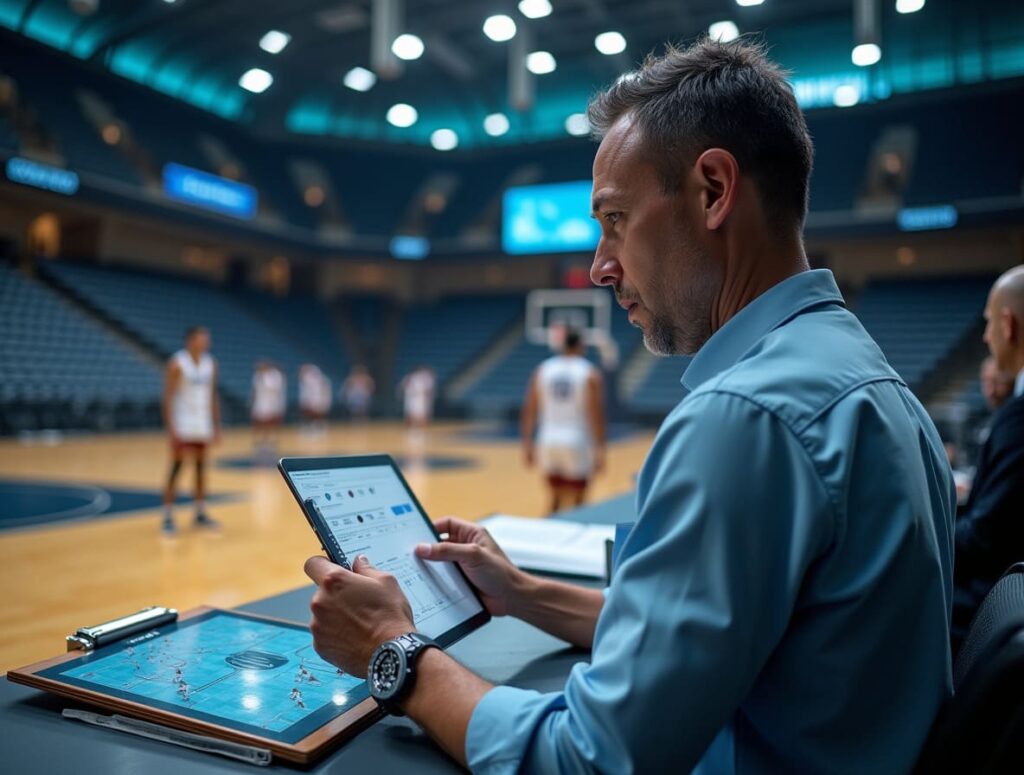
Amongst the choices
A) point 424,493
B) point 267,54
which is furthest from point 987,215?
point 267,54

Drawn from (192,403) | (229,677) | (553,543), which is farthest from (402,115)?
(229,677)

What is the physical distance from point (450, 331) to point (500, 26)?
1138 cm

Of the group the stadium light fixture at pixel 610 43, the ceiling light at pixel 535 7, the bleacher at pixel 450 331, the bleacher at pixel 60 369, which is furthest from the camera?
the bleacher at pixel 450 331

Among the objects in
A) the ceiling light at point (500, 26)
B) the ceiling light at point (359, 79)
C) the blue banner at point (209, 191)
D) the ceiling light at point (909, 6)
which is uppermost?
the ceiling light at point (359, 79)

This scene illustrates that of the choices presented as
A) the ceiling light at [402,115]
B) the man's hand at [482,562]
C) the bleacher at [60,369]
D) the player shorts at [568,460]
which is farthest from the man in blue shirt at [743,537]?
the ceiling light at [402,115]

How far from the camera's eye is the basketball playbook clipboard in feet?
2.76

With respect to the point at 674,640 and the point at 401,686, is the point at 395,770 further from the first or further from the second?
the point at 674,640

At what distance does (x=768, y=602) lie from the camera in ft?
2.11

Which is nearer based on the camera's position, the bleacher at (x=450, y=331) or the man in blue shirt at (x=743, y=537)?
the man in blue shirt at (x=743, y=537)

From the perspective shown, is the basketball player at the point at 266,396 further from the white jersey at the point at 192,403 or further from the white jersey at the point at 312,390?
the white jersey at the point at 192,403

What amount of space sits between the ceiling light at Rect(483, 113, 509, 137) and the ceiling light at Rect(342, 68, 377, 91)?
2957mm

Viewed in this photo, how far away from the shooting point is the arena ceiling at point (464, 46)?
33.6ft

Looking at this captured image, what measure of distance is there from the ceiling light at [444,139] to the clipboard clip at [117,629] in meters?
20.4

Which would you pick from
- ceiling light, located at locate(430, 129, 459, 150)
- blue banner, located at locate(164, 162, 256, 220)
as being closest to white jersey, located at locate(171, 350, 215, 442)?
blue banner, located at locate(164, 162, 256, 220)
